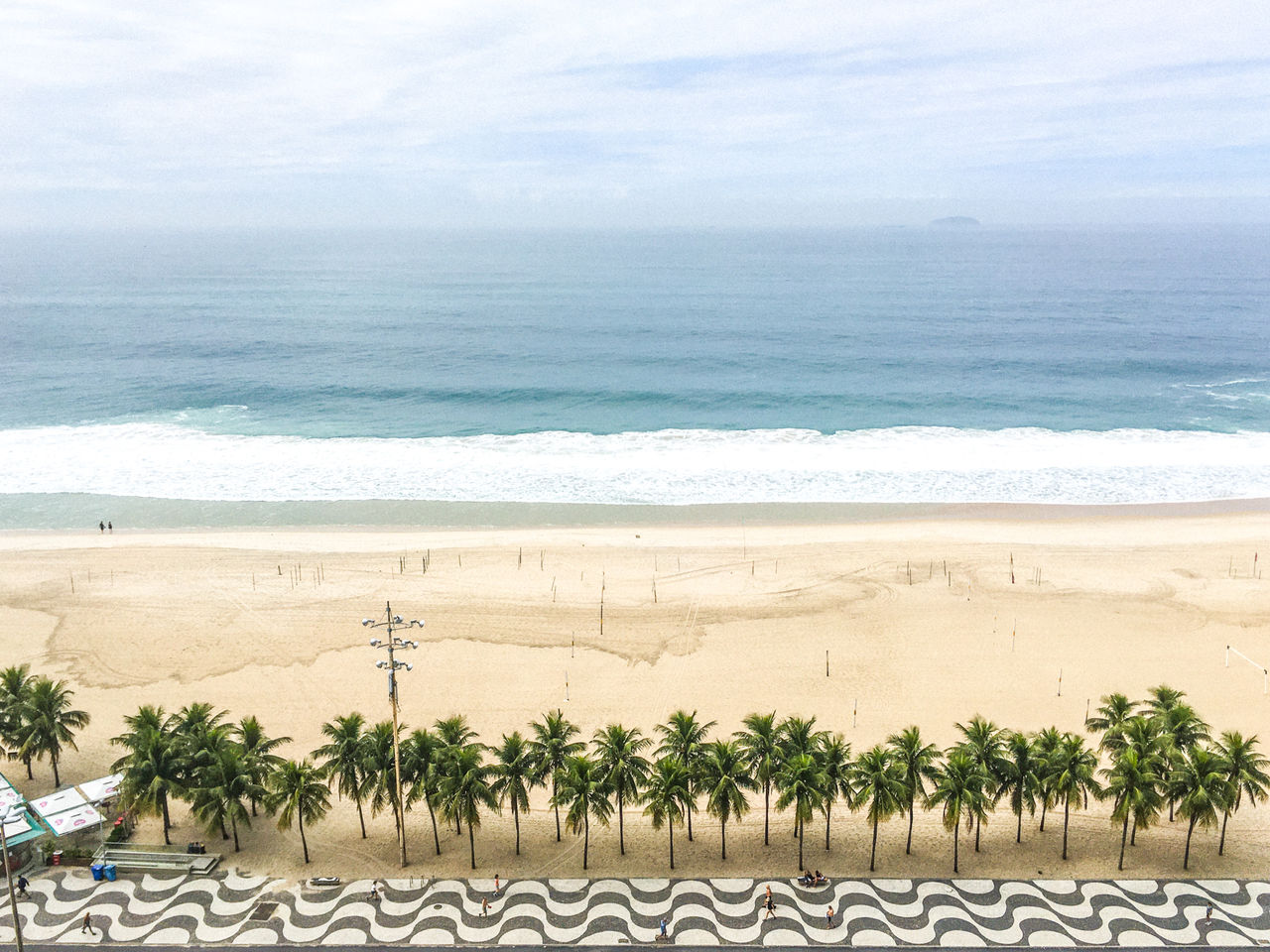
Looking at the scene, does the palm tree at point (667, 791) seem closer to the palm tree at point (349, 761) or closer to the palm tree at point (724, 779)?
the palm tree at point (724, 779)

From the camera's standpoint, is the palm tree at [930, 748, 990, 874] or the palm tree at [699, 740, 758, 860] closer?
the palm tree at [930, 748, 990, 874]

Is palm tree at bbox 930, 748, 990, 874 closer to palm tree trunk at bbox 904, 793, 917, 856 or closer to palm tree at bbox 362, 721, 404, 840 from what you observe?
palm tree trunk at bbox 904, 793, 917, 856

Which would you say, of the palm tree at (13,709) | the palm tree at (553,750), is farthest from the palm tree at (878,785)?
the palm tree at (13,709)

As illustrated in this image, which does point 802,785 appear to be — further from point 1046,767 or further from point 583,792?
point 1046,767

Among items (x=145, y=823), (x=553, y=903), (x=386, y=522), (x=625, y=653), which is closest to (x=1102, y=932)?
(x=553, y=903)

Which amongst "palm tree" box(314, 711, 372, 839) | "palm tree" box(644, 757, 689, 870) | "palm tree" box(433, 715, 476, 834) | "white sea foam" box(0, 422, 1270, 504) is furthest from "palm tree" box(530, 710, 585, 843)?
"white sea foam" box(0, 422, 1270, 504)

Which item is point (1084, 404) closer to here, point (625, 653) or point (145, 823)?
point (625, 653)
